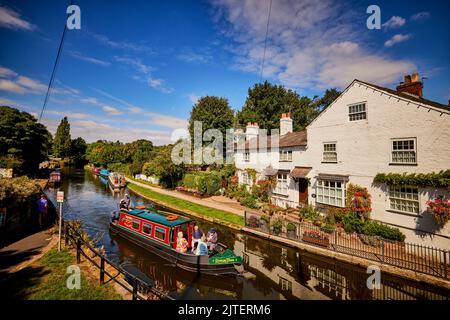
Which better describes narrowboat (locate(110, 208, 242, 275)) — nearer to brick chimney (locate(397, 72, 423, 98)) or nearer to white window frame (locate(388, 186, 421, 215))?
white window frame (locate(388, 186, 421, 215))

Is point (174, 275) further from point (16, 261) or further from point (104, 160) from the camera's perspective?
point (104, 160)

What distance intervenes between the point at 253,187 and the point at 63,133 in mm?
85190

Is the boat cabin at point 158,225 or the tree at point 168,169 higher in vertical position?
the tree at point 168,169

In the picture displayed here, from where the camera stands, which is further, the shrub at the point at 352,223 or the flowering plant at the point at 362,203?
the flowering plant at the point at 362,203

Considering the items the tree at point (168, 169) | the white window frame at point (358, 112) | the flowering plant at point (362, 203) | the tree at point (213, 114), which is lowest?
the flowering plant at point (362, 203)

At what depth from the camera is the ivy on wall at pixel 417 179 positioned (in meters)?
11.1

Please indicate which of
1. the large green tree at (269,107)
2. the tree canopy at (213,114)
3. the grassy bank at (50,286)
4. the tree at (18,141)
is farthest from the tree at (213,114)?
the grassy bank at (50,286)

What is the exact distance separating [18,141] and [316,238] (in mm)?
42818

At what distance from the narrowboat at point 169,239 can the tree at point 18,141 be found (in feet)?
81.8

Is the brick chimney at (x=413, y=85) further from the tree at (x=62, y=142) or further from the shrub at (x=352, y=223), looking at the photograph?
the tree at (x=62, y=142)

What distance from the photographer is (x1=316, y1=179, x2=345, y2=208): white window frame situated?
16.0 metres

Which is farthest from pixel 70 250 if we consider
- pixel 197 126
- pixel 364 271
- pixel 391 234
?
pixel 197 126

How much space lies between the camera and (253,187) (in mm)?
23594

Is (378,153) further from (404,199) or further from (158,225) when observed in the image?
(158,225)
